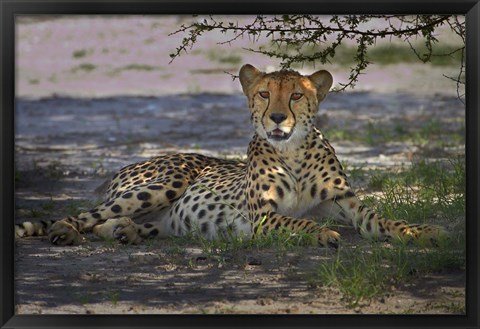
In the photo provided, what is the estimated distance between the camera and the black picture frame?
4.70 meters

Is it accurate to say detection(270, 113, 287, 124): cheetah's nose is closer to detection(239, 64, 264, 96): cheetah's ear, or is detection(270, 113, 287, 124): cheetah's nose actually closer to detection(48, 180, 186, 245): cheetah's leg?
detection(239, 64, 264, 96): cheetah's ear

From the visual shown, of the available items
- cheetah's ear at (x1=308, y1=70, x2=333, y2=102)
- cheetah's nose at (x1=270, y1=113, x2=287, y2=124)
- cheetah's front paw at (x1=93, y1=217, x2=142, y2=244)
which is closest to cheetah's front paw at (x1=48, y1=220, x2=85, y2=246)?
cheetah's front paw at (x1=93, y1=217, x2=142, y2=244)

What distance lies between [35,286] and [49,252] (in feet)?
2.11

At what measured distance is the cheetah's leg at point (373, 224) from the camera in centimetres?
570

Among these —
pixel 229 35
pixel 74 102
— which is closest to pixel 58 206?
pixel 74 102

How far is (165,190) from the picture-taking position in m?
6.50

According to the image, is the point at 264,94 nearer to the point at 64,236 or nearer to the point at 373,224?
the point at 373,224

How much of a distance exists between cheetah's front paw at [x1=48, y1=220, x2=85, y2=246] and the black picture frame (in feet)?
4.14

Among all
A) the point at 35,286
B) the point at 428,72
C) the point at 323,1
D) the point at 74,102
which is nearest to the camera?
the point at 323,1

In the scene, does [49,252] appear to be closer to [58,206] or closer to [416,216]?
[58,206]

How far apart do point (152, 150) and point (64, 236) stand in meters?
3.28

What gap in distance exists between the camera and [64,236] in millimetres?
6074

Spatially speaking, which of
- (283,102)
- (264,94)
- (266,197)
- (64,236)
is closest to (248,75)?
(264,94)

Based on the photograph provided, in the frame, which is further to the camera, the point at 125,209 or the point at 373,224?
the point at 125,209
